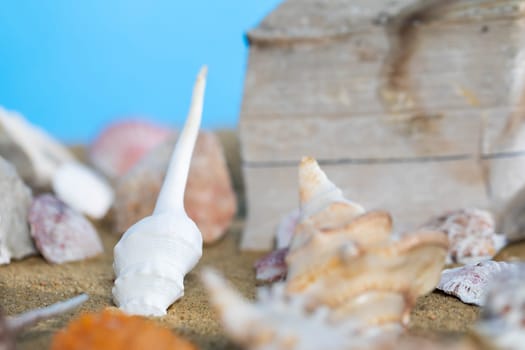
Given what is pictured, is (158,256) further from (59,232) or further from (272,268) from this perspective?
(59,232)

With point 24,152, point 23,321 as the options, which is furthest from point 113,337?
point 24,152

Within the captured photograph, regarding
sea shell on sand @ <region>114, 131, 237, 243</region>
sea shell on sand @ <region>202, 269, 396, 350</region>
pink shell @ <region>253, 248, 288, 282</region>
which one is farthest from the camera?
sea shell on sand @ <region>114, 131, 237, 243</region>

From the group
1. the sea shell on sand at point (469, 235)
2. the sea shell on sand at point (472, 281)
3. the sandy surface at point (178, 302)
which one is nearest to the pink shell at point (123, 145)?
the sandy surface at point (178, 302)

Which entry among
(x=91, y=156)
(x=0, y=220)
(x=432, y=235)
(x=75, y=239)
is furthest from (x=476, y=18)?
(x=91, y=156)

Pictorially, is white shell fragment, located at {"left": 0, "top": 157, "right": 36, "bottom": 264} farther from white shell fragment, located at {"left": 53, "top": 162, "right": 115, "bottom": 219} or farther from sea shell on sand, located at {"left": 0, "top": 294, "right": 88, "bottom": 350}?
white shell fragment, located at {"left": 53, "top": 162, "right": 115, "bottom": 219}

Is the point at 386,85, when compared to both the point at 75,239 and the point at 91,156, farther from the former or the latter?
the point at 91,156

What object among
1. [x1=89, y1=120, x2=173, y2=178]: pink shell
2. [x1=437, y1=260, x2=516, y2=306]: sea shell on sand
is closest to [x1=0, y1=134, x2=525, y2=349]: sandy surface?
[x1=437, y1=260, x2=516, y2=306]: sea shell on sand

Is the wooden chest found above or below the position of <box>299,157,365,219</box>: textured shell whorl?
above
